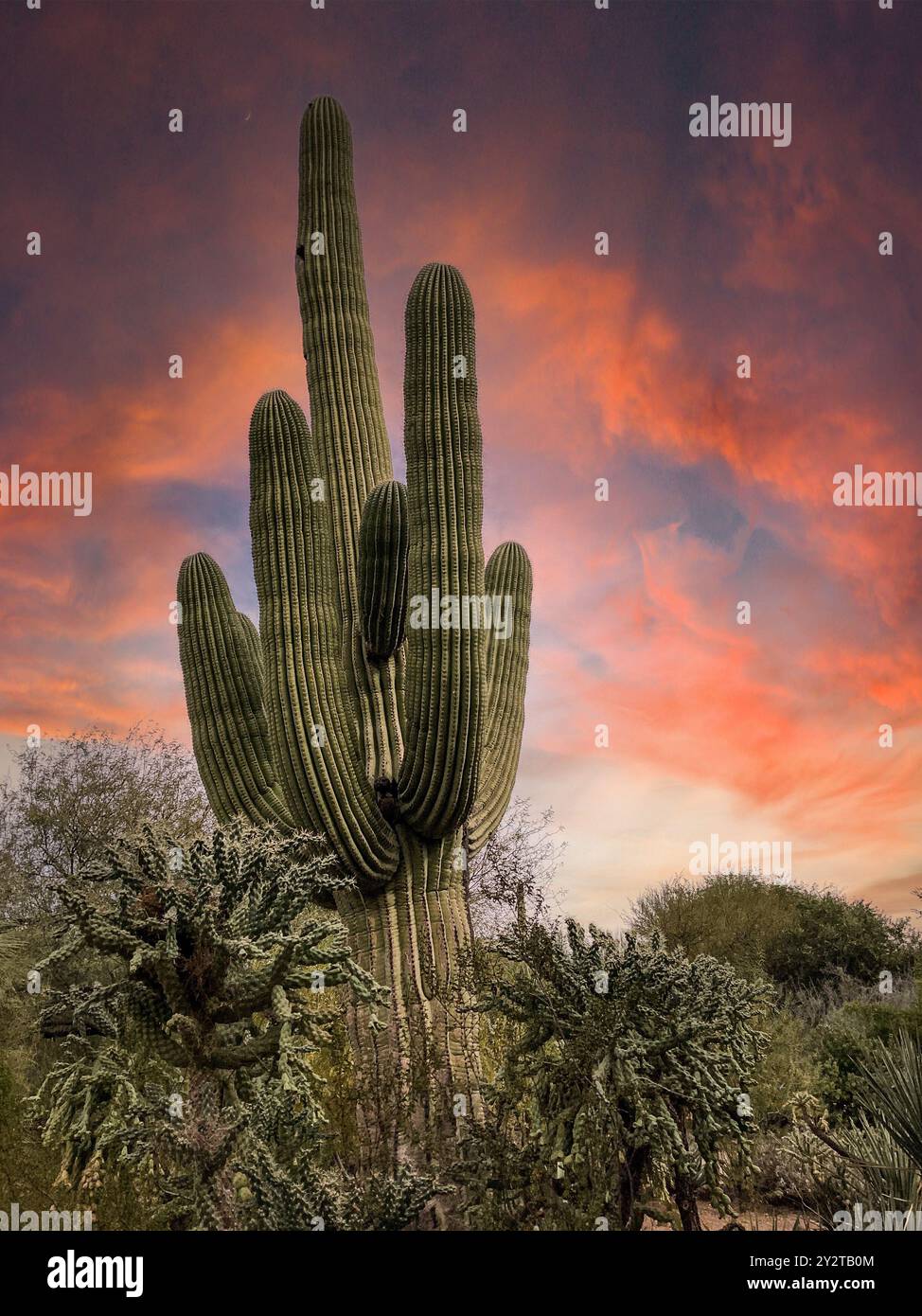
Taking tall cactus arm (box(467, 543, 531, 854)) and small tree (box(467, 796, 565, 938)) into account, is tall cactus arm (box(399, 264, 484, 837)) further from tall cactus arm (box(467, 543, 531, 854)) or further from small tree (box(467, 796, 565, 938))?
small tree (box(467, 796, 565, 938))

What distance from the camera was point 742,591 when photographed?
412 inches

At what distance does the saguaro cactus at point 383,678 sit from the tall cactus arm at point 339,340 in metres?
0.03

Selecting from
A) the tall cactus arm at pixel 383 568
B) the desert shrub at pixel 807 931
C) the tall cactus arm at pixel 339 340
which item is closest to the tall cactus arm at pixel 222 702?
the tall cactus arm at pixel 339 340

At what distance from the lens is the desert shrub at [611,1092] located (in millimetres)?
Result: 4371

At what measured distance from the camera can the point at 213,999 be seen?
3996 mm

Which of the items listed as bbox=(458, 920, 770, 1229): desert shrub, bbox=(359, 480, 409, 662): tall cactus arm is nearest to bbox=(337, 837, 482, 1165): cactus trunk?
bbox=(458, 920, 770, 1229): desert shrub

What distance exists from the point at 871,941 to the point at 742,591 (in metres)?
10.2

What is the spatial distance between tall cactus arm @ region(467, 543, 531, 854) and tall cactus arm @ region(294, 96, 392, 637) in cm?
121

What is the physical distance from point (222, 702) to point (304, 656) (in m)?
0.92

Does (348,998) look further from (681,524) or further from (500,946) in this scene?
(681,524)

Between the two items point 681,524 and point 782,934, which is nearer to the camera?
point 681,524

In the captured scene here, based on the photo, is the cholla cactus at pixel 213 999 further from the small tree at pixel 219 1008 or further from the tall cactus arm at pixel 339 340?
the tall cactus arm at pixel 339 340

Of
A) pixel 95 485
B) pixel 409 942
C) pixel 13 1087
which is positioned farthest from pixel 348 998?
pixel 95 485

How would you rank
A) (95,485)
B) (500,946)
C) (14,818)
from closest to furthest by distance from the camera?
(500,946) → (95,485) → (14,818)
